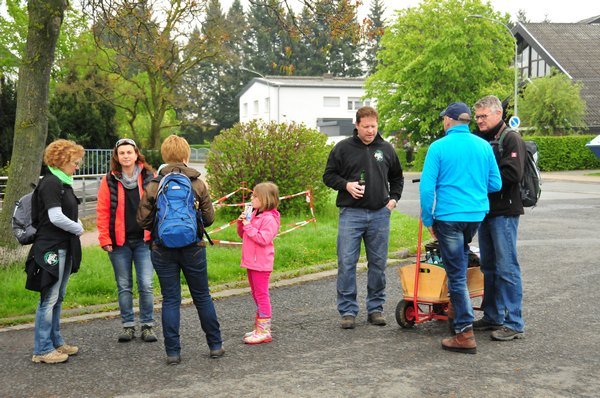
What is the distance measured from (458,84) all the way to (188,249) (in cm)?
4249

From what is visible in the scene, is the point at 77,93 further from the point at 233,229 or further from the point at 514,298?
the point at 514,298

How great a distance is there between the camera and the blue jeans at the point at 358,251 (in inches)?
265

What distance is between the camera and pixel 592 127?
45562 mm

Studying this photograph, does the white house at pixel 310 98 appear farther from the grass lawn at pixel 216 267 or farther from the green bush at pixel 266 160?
the grass lawn at pixel 216 267

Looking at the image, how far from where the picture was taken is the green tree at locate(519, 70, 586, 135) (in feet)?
130

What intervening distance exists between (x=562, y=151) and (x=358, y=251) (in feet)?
112

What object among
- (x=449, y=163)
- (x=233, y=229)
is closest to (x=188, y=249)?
(x=449, y=163)

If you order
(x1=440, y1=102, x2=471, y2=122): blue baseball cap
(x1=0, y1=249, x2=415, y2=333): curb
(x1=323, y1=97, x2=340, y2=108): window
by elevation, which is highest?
(x1=323, y1=97, x2=340, y2=108): window

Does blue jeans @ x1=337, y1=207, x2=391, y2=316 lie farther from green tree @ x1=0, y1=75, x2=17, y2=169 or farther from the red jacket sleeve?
green tree @ x1=0, y1=75, x2=17, y2=169

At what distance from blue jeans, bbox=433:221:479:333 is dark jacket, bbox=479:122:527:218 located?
39 cm

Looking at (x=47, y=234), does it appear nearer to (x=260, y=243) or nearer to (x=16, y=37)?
(x=260, y=243)

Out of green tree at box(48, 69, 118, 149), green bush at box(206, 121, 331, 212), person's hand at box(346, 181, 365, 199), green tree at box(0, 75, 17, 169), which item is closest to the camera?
person's hand at box(346, 181, 365, 199)

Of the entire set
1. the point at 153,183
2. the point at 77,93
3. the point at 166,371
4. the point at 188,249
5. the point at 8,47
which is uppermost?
the point at 8,47

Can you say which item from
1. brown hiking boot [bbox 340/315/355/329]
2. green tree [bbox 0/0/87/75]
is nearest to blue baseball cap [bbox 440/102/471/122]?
brown hiking boot [bbox 340/315/355/329]
